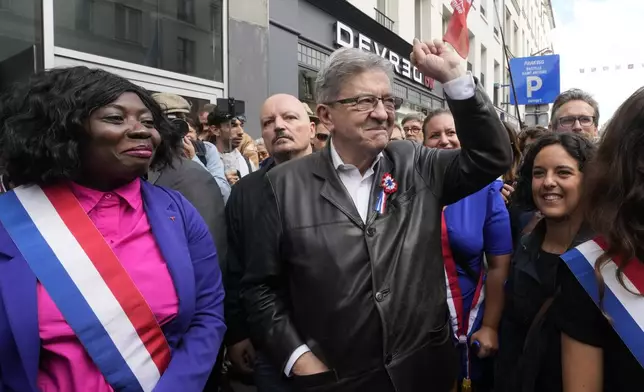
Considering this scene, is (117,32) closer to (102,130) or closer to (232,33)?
(232,33)

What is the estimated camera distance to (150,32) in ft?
21.1

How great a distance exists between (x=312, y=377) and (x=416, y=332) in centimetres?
38

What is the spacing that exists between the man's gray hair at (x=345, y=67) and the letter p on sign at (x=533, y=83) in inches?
422

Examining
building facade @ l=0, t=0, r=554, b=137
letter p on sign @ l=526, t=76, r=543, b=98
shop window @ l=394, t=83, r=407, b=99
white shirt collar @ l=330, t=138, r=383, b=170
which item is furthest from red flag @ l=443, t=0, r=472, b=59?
shop window @ l=394, t=83, r=407, b=99

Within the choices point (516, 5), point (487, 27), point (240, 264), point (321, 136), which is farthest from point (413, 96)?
point (516, 5)

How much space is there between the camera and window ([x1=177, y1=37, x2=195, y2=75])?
6910mm

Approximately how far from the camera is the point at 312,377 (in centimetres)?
166

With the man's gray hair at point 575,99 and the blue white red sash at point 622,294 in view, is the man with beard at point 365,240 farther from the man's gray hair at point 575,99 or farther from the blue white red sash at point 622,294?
the man's gray hair at point 575,99

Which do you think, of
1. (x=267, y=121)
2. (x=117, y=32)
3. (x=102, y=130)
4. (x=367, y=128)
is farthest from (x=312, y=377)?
(x=117, y=32)

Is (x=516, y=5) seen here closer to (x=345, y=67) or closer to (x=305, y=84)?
(x=305, y=84)

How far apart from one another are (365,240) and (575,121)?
2.73 m

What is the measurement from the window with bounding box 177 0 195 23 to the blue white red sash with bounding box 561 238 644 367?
22.1 feet

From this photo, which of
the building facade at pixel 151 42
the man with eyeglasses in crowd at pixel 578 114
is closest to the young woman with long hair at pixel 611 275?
the man with eyeglasses in crowd at pixel 578 114

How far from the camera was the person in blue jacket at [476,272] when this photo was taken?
241 centimetres
